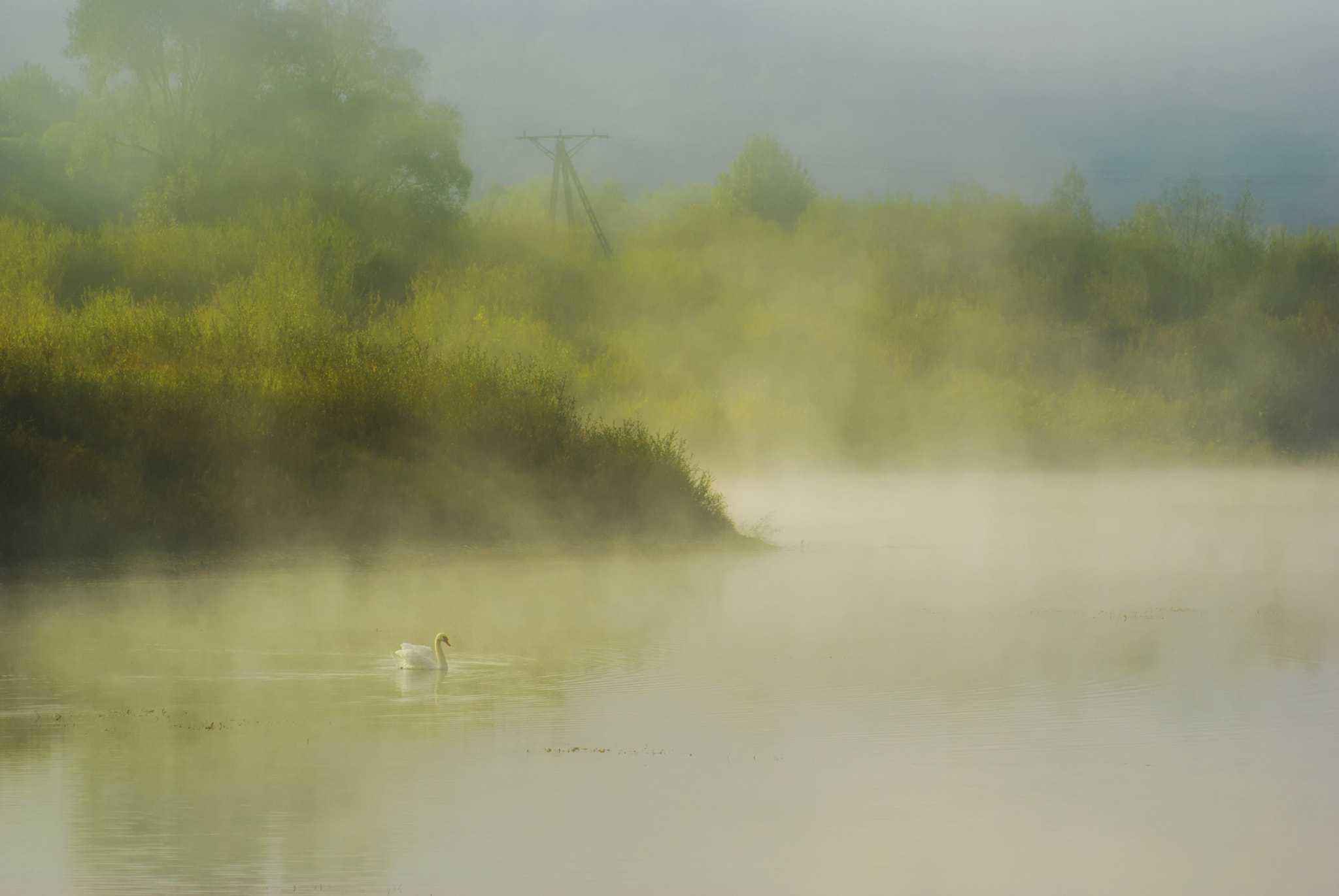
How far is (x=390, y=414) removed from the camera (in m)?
20.5

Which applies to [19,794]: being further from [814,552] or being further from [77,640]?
[814,552]

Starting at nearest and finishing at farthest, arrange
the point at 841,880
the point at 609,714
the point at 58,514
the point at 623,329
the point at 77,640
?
the point at 841,880
the point at 609,714
the point at 77,640
the point at 58,514
the point at 623,329

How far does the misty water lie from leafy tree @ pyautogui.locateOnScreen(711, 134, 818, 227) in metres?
45.5

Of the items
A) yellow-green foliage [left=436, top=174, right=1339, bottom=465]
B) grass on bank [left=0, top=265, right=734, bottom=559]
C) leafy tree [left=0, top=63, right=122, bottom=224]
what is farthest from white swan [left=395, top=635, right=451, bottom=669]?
leafy tree [left=0, top=63, right=122, bottom=224]

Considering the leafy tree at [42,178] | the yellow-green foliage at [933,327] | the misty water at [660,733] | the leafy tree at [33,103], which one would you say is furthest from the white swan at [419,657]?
the leafy tree at [33,103]

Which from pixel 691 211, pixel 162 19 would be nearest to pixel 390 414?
pixel 162 19

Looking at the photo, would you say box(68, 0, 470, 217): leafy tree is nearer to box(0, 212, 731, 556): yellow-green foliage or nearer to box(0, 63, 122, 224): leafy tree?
box(0, 63, 122, 224): leafy tree

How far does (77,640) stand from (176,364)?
1000 centimetres

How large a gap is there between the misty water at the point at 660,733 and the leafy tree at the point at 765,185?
149 ft

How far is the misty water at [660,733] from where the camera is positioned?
22.0ft

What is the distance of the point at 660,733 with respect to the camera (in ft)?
31.1

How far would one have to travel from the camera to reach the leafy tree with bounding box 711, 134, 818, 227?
62781mm

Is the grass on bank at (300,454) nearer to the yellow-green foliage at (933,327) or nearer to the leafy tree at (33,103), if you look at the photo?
the yellow-green foliage at (933,327)

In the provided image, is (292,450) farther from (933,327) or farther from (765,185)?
(765,185)
